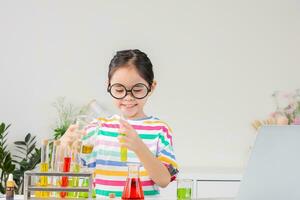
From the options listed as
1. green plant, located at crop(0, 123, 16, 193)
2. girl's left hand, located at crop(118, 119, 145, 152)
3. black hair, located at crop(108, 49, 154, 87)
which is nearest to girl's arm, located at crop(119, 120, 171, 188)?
girl's left hand, located at crop(118, 119, 145, 152)

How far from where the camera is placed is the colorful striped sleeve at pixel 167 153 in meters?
2.51

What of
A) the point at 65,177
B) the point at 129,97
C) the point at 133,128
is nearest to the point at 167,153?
the point at 133,128

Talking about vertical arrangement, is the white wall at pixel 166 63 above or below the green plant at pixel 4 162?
above

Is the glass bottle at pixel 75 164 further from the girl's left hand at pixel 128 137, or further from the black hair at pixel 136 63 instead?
the black hair at pixel 136 63

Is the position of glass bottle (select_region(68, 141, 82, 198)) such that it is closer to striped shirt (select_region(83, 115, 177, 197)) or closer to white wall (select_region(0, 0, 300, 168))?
striped shirt (select_region(83, 115, 177, 197))

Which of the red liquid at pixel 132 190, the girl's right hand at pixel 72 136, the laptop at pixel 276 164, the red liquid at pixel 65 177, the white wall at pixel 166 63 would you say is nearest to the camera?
the laptop at pixel 276 164

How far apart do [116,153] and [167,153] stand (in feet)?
0.71

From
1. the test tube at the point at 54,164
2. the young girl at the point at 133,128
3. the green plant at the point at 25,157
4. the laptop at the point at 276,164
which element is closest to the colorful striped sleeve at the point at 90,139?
the young girl at the point at 133,128

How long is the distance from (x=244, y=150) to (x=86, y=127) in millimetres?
3371

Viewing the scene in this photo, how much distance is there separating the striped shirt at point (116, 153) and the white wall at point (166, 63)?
3.08m

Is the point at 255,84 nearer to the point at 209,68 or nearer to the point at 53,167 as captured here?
the point at 209,68

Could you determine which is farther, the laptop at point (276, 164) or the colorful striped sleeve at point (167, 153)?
the colorful striped sleeve at point (167, 153)

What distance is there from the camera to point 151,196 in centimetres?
252

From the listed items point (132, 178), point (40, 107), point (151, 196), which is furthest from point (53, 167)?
point (40, 107)
